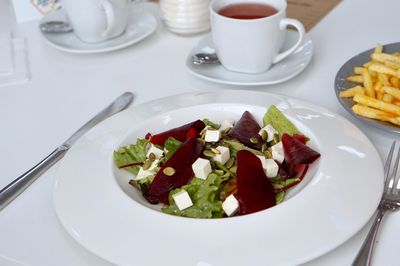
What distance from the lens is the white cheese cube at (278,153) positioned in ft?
2.44

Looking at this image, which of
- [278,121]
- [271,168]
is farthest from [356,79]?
[271,168]

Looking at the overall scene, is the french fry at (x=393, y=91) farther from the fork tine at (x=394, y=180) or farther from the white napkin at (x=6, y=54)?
Answer: the white napkin at (x=6, y=54)

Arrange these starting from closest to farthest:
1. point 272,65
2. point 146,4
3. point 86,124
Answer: point 86,124 < point 272,65 < point 146,4

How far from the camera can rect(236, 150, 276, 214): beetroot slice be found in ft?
2.16

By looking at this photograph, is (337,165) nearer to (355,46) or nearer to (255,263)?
(255,263)

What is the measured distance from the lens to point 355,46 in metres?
1.14

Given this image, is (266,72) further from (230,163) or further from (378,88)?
(230,163)

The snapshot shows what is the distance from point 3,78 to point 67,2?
0.21m

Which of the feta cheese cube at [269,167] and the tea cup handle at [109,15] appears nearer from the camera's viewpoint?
the feta cheese cube at [269,167]

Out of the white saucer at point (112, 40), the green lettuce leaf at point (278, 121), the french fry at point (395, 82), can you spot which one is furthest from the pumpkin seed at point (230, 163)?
the white saucer at point (112, 40)

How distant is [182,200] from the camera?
676 millimetres

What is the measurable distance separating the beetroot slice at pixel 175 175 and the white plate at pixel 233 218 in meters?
0.02

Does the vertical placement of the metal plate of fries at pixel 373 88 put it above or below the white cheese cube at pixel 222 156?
above

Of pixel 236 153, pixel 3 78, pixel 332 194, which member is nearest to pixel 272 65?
pixel 236 153
